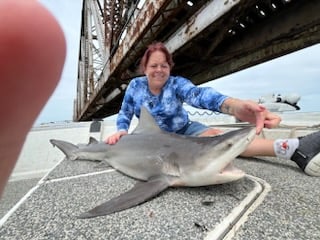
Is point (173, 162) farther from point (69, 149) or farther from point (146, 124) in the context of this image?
point (69, 149)

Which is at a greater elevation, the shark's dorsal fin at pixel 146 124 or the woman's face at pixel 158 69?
the woman's face at pixel 158 69

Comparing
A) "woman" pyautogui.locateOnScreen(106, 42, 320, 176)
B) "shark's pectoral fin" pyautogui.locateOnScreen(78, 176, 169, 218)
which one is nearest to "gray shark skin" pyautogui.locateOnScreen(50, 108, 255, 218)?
"shark's pectoral fin" pyautogui.locateOnScreen(78, 176, 169, 218)

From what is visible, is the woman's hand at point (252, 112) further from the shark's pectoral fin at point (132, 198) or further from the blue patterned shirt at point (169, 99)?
the shark's pectoral fin at point (132, 198)

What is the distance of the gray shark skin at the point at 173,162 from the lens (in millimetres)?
1077

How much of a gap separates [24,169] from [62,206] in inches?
72.6

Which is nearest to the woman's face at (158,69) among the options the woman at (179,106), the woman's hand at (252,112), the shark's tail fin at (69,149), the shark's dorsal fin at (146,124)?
the woman at (179,106)

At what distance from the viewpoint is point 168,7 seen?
295 centimetres

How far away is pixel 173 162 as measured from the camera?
122 centimetres

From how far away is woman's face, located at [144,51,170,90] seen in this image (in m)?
1.88

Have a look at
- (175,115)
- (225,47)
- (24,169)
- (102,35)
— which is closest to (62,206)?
(175,115)

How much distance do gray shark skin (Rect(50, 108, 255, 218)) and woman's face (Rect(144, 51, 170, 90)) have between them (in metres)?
0.41

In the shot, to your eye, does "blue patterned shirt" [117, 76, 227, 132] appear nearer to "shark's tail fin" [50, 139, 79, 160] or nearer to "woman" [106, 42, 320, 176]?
"woman" [106, 42, 320, 176]

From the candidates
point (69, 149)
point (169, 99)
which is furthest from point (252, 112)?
point (69, 149)

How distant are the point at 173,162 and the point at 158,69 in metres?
0.81
